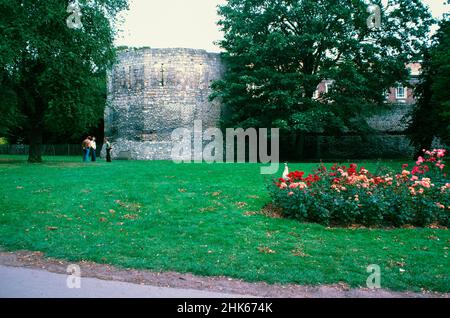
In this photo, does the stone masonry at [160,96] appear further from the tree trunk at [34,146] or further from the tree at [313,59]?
the tree trunk at [34,146]

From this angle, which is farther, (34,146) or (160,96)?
(160,96)

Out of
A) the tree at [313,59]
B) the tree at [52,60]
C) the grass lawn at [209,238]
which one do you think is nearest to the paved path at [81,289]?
the grass lawn at [209,238]

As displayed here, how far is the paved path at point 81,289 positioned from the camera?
5363 mm

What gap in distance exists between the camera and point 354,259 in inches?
278

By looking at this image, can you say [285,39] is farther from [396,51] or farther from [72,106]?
[72,106]

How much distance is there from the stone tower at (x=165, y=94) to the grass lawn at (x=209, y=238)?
68.3 feet

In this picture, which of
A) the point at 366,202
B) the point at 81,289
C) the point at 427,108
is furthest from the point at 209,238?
the point at 427,108

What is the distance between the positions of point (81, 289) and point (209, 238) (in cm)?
312

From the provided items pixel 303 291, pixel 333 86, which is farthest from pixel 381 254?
pixel 333 86

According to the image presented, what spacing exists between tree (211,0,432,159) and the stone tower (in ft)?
11.5

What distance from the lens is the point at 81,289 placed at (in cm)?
554

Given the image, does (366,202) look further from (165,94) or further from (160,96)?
(160,96)

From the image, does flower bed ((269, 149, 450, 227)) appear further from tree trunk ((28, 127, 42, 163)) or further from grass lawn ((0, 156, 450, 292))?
tree trunk ((28, 127, 42, 163))
